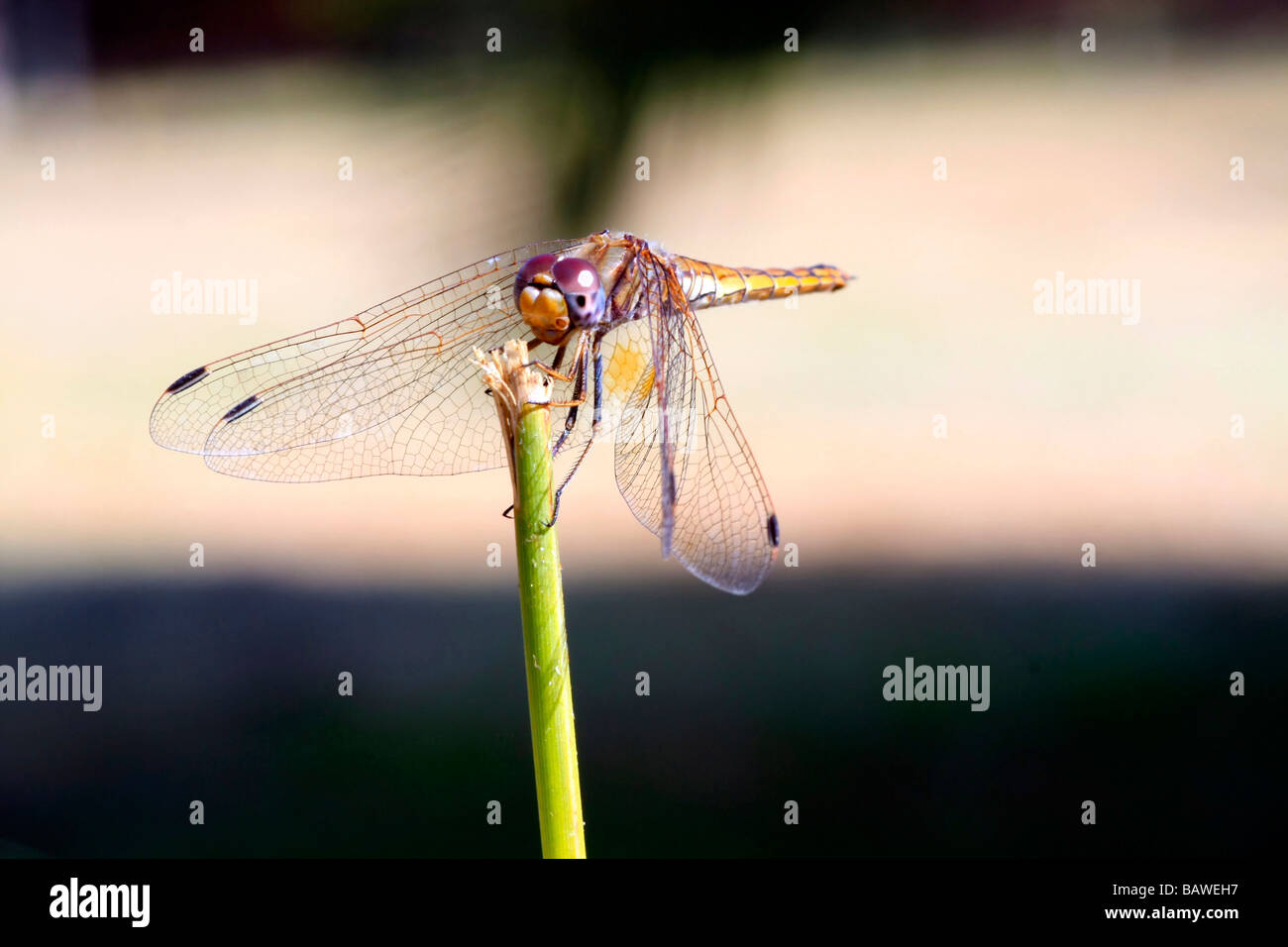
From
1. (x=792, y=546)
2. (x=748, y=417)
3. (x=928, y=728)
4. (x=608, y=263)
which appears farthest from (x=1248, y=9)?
(x=608, y=263)

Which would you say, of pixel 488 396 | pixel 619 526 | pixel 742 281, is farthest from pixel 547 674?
pixel 619 526

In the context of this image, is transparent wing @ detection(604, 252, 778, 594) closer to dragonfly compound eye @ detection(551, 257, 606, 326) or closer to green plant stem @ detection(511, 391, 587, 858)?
dragonfly compound eye @ detection(551, 257, 606, 326)

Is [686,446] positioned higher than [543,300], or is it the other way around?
[543,300]

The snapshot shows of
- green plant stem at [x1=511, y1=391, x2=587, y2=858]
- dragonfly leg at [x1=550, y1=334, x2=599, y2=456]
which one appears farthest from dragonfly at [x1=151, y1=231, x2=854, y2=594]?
green plant stem at [x1=511, y1=391, x2=587, y2=858]

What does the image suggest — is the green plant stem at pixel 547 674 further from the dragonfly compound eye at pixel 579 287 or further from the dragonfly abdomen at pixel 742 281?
the dragonfly abdomen at pixel 742 281

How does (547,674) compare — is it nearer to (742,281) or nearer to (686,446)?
(686,446)

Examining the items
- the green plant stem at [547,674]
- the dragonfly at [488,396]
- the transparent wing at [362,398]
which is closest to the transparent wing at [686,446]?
the dragonfly at [488,396]
